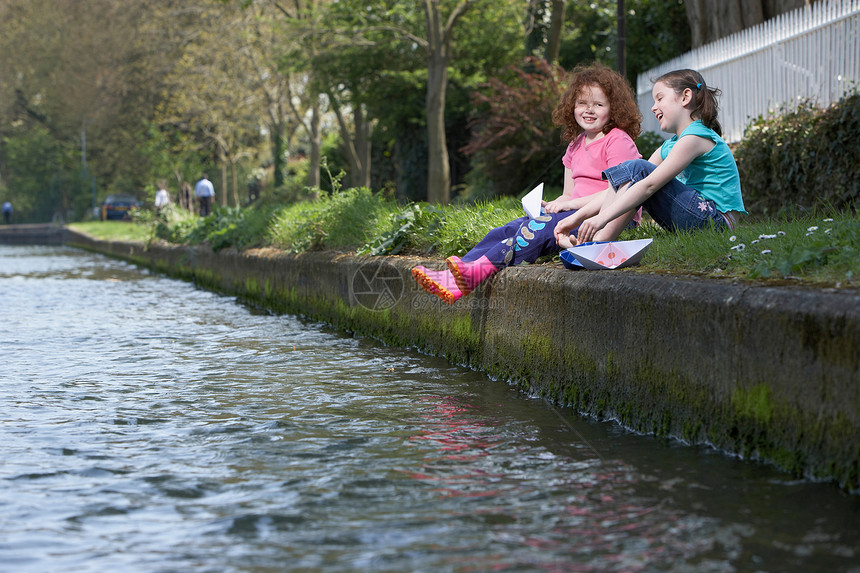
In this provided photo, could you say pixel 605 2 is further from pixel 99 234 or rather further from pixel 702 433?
pixel 702 433

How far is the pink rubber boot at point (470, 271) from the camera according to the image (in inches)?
215

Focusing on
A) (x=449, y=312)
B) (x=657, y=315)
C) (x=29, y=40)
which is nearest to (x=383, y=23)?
(x=449, y=312)

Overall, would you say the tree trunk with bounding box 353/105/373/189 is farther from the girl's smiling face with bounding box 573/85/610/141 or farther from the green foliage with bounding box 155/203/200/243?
the girl's smiling face with bounding box 573/85/610/141

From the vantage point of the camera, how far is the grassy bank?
3680 mm

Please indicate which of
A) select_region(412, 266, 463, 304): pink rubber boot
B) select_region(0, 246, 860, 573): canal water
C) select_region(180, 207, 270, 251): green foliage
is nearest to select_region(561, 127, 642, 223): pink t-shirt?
select_region(412, 266, 463, 304): pink rubber boot

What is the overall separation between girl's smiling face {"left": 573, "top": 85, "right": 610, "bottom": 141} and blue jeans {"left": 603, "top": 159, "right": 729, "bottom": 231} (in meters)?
0.77

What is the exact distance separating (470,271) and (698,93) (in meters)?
1.57

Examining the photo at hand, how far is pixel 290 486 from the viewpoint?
11.0 feet

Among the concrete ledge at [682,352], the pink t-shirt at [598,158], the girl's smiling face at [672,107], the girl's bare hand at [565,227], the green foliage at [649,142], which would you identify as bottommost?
the concrete ledge at [682,352]

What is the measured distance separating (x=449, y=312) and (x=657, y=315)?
7.95ft

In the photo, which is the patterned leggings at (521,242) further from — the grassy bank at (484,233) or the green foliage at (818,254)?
the green foliage at (818,254)

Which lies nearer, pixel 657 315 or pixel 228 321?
pixel 657 315

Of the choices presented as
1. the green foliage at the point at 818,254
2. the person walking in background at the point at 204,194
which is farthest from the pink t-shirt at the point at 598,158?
the person walking in background at the point at 204,194

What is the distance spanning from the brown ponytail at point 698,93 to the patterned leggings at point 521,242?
875 mm
